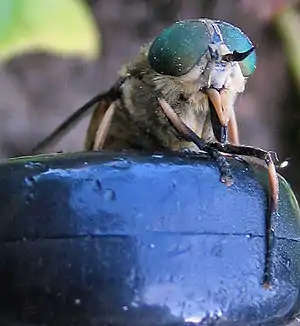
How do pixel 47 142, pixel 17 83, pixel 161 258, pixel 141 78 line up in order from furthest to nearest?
pixel 17 83 → pixel 47 142 → pixel 141 78 → pixel 161 258

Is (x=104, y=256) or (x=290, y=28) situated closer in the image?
(x=104, y=256)

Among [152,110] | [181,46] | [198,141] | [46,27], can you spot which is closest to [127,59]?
[46,27]

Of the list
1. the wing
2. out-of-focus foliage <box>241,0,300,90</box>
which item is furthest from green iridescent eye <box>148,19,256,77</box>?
out-of-focus foliage <box>241,0,300,90</box>

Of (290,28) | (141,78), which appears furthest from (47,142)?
(290,28)

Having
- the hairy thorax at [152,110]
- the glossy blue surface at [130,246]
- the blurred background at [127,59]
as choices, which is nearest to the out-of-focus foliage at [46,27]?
the blurred background at [127,59]

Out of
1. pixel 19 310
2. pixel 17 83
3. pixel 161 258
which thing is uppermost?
pixel 161 258

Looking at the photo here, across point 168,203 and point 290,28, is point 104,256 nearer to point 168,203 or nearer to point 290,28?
point 168,203

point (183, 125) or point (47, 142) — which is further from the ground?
point (183, 125)
